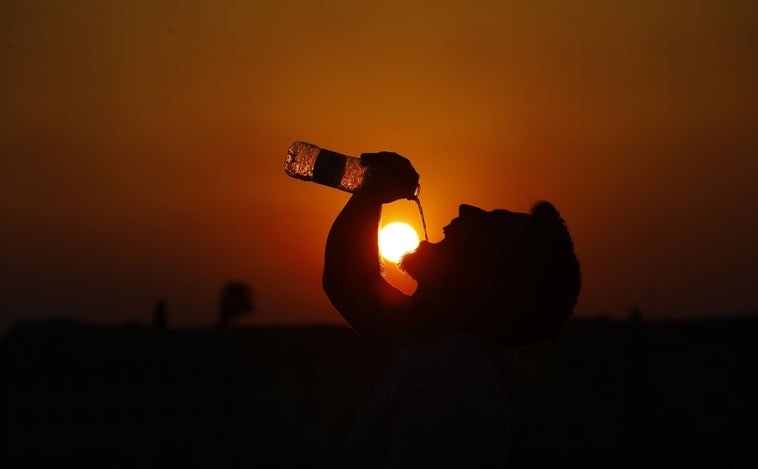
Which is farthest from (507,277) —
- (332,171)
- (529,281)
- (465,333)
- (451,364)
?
(332,171)

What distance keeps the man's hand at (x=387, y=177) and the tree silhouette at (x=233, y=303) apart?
3081cm

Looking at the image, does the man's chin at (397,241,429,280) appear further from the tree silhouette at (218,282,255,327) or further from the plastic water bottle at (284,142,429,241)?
the tree silhouette at (218,282,255,327)

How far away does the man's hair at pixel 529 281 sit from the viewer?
3352mm

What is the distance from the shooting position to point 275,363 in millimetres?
33219

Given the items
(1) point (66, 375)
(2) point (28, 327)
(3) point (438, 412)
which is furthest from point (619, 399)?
(3) point (438, 412)

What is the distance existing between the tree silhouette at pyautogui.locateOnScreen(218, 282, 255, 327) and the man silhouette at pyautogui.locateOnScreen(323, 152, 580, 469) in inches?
1232

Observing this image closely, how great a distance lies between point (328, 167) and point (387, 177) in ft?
2.85

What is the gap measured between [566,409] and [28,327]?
719 inches

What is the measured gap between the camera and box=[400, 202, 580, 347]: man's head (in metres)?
3.35

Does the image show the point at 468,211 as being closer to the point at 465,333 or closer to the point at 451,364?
the point at 465,333

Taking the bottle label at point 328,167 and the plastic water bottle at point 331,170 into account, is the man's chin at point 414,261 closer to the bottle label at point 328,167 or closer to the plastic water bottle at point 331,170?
the plastic water bottle at point 331,170

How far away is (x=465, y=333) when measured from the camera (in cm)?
338

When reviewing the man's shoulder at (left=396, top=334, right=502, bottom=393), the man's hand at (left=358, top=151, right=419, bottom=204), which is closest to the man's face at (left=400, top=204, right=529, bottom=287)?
the man's shoulder at (left=396, top=334, right=502, bottom=393)

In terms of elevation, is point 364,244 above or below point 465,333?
above
